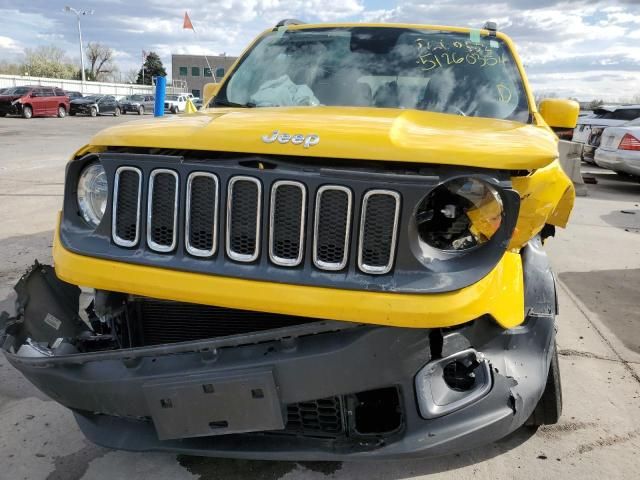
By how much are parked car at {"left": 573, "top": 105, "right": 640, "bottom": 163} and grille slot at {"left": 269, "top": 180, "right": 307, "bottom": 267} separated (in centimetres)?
1160

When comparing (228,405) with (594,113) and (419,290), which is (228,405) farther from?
(594,113)

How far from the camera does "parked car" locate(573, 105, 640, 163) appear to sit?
11754 millimetres

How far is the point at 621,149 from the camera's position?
411 inches

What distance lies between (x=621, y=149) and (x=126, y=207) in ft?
35.3

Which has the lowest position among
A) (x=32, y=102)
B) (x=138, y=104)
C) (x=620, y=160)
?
(x=138, y=104)

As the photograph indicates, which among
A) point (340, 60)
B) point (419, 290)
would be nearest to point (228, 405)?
point (419, 290)

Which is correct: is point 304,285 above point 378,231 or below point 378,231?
below

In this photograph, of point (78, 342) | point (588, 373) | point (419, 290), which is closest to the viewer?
point (419, 290)

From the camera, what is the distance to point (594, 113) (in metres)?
13.9

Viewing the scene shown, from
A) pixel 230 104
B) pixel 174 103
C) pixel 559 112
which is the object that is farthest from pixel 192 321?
pixel 174 103

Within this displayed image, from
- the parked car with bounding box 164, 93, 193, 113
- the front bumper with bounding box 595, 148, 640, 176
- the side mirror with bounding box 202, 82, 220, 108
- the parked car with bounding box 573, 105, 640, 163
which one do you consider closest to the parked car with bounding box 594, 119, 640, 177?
the front bumper with bounding box 595, 148, 640, 176

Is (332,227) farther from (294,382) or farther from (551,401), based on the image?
(551,401)

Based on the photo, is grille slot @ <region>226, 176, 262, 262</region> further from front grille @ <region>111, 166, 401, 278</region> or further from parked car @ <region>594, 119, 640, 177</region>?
parked car @ <region>594, 119, 640, 177</region>

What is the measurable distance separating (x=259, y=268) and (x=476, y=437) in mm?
971
